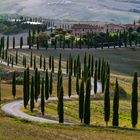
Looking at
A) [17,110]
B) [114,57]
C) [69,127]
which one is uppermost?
[69,127]

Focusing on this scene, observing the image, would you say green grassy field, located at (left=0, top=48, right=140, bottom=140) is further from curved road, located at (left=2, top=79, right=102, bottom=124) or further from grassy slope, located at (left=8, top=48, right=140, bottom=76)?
grassy slope, located at (left=8, top=48, right=140, bottom=76)

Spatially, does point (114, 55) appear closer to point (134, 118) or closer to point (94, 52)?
point (94, 52)

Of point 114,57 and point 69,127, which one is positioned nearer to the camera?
point 69,127

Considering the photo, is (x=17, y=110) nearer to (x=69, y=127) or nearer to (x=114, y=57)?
(x=69, y=127)

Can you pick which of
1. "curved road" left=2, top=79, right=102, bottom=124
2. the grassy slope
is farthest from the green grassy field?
the grassy slope

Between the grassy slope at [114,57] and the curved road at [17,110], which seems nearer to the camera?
the curved road at [17,110]

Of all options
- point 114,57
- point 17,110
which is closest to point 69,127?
point 17,110

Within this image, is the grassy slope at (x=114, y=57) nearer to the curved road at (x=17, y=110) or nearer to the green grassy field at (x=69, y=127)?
the green grassy field at (x=69, y=127)

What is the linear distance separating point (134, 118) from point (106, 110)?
16.9 ft

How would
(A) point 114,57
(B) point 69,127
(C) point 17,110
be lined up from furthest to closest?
(A) point 114,57 → (C) point 17,110 → (B) point 69,127

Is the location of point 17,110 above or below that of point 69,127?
below

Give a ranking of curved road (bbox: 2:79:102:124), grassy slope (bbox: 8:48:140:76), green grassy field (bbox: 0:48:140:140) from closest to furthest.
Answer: green grassy field (bbox: 0:48:140:140) < curved road (bbox: 2:79:102:124) < grassy slope (bbox: 8:48:140:76)

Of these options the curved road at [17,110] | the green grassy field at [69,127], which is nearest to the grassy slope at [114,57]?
the green grassy field at [69,127]

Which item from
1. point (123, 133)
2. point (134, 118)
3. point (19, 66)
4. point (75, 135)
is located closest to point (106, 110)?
point (134, 118)
